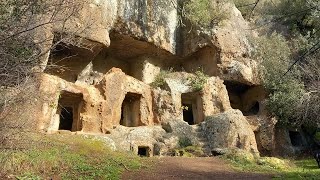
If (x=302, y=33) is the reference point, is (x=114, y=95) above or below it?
below

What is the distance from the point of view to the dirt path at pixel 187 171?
37.4ft

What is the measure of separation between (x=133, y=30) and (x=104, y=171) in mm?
12604

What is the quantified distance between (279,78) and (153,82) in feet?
26.3

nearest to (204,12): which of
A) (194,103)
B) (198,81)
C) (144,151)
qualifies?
(198,81)

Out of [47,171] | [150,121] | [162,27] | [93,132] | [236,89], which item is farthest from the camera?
[236,89]

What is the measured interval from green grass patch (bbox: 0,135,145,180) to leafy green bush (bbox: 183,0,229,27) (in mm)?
12529

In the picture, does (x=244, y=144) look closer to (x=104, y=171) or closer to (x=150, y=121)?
(x=150, y=121)

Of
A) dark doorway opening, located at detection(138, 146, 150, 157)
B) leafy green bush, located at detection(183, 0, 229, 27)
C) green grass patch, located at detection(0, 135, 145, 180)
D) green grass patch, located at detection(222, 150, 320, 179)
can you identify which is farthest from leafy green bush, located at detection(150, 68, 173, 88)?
green grass patch, located at detection(0, 135, 145, 180)

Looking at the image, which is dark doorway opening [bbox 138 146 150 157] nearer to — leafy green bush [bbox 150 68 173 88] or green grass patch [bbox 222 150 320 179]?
green grass patch [bbox 222 150 320 179]

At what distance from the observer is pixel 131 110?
22.2m

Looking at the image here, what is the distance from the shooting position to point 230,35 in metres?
24.4

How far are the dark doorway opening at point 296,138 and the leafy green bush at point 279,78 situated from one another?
265cm

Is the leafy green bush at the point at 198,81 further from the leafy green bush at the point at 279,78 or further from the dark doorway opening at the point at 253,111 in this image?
the dark doorway opening at the point at 253,111

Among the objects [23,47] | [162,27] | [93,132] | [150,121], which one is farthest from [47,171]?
[162,27]
